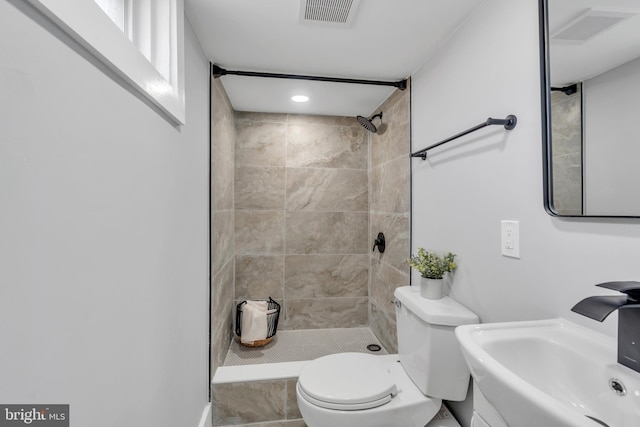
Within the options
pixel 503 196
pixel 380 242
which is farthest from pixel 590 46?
pixel 380 242

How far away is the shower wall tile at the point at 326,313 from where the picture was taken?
264 centimetres

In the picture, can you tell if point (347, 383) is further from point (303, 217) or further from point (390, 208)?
point (303, 217)

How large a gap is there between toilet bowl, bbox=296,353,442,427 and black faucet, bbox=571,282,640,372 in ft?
2.88

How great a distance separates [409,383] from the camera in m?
1.44

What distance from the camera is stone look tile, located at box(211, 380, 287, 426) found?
1703 mm

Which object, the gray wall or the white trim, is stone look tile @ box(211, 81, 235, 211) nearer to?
the gray wall

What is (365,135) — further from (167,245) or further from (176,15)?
(167,245)

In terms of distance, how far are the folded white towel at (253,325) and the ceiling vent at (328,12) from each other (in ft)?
6.35

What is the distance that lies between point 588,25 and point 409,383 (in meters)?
1.56

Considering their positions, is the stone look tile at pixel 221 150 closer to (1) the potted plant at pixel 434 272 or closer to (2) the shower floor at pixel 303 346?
(2) the shower floor at pixel 303 346

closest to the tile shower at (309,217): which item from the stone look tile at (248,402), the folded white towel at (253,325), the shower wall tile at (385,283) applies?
the shower wall tile at (385,283)

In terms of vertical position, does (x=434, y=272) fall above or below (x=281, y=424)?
above

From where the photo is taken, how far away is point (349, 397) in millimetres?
1266

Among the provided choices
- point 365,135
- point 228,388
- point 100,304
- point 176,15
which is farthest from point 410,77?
point 228,388
